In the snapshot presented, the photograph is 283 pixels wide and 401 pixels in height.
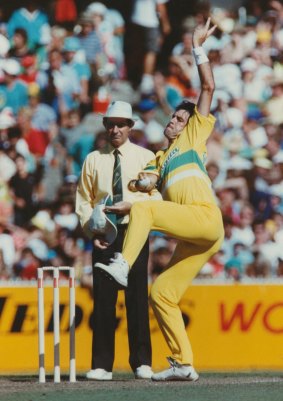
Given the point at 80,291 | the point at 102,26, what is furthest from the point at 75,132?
the point at 80,291

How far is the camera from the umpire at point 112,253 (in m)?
9.05

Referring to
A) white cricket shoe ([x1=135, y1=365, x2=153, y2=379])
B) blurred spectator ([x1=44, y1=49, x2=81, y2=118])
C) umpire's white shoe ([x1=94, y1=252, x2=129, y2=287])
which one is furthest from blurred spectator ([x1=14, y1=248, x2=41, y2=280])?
umpire's white shoe ([x1=94, y1=252, x2=129, y2=287])

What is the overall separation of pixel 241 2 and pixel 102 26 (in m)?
1.90

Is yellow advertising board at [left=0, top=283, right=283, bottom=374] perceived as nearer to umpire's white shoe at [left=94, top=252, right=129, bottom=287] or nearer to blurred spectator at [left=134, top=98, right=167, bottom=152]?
umpire's white shoe at [left=94, top=252, right=129, bottom=287]

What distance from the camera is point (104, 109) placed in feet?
52.3

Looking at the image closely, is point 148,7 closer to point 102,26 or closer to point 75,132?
point 102,26

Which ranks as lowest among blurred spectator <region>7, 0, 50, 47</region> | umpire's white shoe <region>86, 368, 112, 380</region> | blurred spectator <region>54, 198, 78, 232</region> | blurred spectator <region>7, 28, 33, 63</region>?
umpire's white shoe <region>86, 368, 112, 380</region>

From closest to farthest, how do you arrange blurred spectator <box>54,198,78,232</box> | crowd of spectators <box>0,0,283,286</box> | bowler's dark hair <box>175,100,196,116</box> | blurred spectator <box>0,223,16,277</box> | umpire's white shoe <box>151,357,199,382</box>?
umpire's white shoe <box>151,357,199,382</box>
bowler's dark hair <box>175,100,196,116</box>
blurred spectator <box>0,223,16,277</box>
crowd of spectators <box>0,0,283,286</box>
blurred spectator <box>54,198,78,232</box>

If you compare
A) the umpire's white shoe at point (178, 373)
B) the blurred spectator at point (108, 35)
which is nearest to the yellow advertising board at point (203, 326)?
the umpire's white shoe at point (178, 373)

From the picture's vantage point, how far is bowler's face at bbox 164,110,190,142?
8.54 metres

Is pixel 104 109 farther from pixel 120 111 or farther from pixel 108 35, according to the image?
pixel 120 111

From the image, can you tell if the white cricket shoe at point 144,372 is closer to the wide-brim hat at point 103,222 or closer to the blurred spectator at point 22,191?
the wide-brim hat at point 103,222

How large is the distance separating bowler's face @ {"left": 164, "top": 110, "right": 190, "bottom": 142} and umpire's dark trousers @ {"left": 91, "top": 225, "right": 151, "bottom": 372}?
0.97 m

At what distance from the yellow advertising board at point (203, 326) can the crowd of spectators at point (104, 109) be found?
7.47ft
